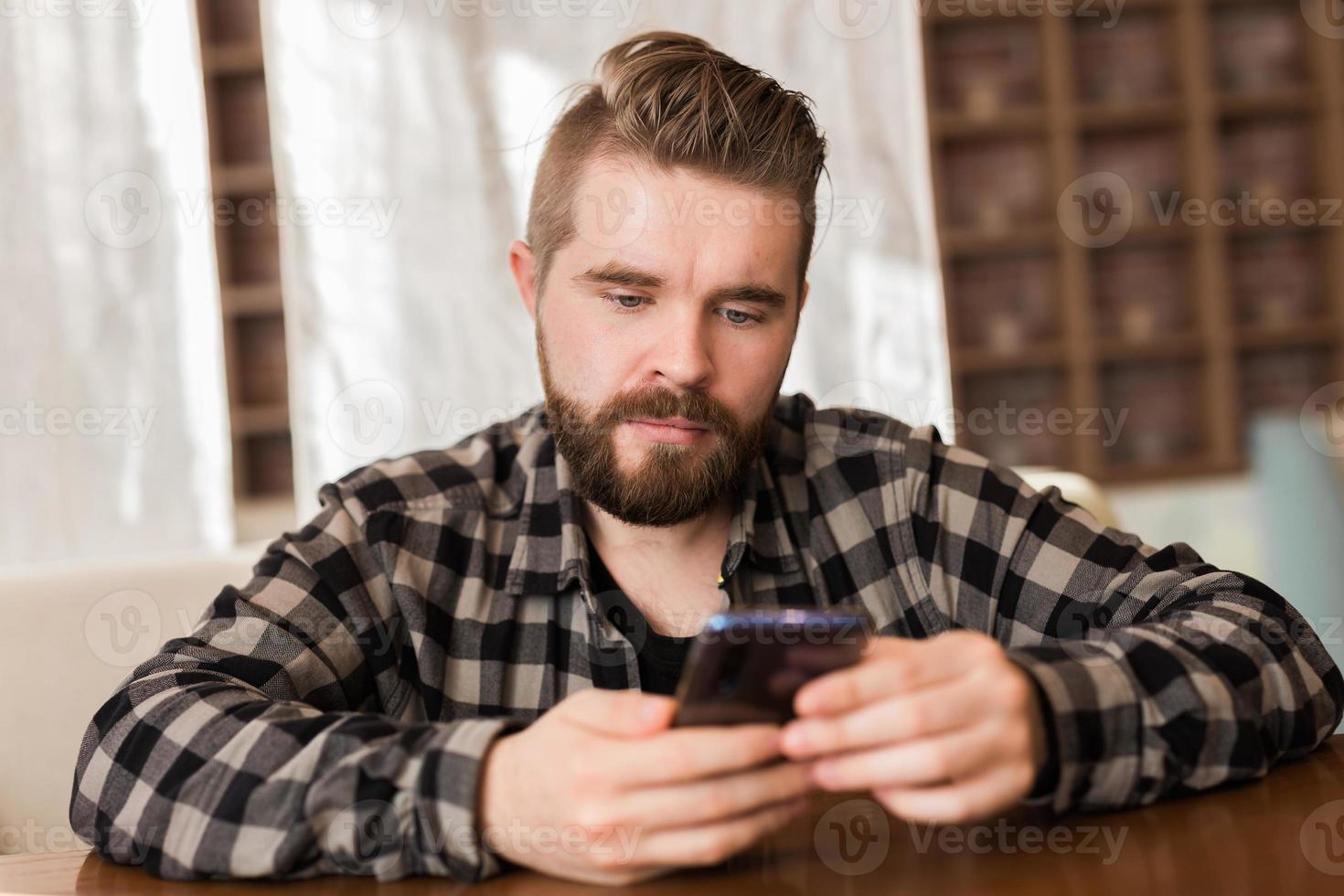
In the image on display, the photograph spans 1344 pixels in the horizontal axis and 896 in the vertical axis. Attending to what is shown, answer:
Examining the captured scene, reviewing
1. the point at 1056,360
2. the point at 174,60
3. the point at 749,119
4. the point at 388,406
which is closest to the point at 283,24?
the point at 174,60

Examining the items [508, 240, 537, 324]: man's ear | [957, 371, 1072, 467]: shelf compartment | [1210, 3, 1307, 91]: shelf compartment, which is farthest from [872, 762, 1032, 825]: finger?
[1210, 3, 1307, 91]: shelf compartment

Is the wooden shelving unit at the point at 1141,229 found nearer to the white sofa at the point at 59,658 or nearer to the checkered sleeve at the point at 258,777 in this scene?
the white sofa at the point at 59,658

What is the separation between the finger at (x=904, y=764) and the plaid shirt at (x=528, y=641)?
0.10 m

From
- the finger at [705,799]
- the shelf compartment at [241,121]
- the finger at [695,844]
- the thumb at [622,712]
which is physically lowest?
the finger at [695,844]

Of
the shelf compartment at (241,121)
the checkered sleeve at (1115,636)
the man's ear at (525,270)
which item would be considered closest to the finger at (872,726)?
the checkered sleeve at (1115,636)

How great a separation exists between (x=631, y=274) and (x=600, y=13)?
3.52ft

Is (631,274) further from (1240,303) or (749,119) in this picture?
(1240,303)

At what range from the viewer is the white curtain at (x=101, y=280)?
2.12 metres

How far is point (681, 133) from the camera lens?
4.36 feet

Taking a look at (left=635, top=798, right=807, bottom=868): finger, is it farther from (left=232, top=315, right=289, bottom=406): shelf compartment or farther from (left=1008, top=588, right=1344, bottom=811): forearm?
(left=232, top=315, right=289, bottom=406): shelf compartment

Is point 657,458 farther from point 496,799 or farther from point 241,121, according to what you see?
point 241,121

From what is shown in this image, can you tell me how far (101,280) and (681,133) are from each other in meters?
1.31

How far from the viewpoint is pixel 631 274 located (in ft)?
4.14

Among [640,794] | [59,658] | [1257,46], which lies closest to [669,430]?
[640,794]
